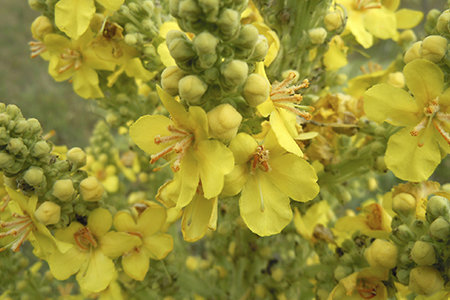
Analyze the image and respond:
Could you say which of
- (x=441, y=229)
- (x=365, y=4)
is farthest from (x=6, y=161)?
(x=365, y=4)

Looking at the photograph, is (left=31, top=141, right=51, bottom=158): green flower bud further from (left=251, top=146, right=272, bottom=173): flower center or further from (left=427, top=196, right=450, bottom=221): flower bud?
(left=427, top=196, right=450, bottom=221): flower bud

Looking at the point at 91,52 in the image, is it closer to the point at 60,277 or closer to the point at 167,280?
the point at 60,277

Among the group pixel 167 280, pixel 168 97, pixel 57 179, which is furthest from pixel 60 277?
pixel 168 97

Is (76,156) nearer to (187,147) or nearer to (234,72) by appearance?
(187,147)

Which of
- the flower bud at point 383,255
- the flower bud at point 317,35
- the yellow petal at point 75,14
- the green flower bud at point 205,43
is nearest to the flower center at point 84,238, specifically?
the yellow petal at point 75,14

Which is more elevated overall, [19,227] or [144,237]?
[19,227]

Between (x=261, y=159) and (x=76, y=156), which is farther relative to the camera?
(x=76, y=156)
